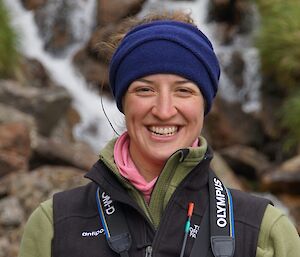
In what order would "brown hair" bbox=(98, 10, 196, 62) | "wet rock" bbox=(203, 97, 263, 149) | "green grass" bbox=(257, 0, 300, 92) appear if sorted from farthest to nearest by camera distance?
"wet rock" bbox=(203, 97, 263, 149) < "green grass" bbox=(257, 0, 300, 92) < "brown hair" bbox=(98, 10, 196, 62)

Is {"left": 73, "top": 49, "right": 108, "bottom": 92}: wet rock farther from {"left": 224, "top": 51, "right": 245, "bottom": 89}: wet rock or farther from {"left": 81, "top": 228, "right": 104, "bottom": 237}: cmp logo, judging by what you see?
{"left": 81, "top": 228, "right": 104, "bottom": 237}: cmp logo

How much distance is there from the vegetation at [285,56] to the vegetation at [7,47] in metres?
4.23

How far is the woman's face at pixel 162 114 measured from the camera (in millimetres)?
1804

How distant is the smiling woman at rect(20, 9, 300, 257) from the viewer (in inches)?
68.9

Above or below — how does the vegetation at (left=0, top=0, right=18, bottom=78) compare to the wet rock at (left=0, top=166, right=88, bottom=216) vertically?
above

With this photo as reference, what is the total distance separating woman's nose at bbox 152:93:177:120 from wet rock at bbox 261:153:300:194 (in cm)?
679

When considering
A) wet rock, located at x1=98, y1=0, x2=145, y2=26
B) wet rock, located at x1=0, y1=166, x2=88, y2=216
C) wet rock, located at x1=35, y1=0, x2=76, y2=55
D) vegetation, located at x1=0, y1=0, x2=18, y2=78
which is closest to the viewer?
wet rock, located at x1=0, y1=166, x2=88, y2=216

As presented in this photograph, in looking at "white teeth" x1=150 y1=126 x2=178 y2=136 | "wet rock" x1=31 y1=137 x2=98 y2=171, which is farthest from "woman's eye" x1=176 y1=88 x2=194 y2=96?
"wet rock" x1=31 y1=137 x2=98 y2=171

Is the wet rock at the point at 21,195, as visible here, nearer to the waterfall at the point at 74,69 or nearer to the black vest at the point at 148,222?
the waterfall at the point at 74,69

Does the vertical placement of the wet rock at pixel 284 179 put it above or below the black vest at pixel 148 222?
below

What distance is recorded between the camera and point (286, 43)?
34.9 feet

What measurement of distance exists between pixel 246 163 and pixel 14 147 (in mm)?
3490

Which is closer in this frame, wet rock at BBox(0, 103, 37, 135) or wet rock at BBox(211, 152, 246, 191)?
wet rock at BBox(211, 152, 246, 191)

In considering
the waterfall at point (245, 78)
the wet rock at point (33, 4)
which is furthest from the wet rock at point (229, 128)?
the wet rock at point (33, 4)
